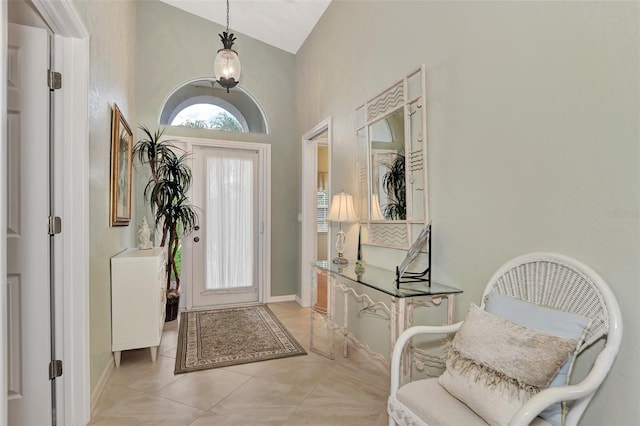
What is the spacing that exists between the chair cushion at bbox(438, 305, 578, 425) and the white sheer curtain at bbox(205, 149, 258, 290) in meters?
3.57

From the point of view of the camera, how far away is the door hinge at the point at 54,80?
1.89 meters

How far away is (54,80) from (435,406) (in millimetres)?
2398

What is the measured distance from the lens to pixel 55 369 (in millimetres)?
1940

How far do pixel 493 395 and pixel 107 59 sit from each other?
3.11 m

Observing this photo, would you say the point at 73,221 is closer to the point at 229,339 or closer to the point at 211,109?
the point at 229,339

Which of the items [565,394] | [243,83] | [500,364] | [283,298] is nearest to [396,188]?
[500,364]

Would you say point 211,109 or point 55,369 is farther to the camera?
point 211,109

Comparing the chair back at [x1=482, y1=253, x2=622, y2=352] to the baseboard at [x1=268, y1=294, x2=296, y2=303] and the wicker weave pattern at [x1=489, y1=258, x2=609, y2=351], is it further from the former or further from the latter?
the baseboard at [x1=268, y1=294, x2=296, y2=303]

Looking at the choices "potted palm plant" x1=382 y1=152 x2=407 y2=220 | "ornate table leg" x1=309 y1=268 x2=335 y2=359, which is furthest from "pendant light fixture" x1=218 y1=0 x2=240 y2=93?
"ornate table leg" x1=309 y1=268 x2=335 y2=359

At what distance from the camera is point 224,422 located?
2.06 meters

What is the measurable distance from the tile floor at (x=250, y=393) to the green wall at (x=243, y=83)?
1.99 m

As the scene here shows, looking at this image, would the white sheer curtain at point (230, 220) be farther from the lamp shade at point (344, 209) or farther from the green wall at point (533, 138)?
the green wall at point (533, 138)

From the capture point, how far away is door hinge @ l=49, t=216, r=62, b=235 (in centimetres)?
189

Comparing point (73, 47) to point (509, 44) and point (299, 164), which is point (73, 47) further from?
point (299, 164)
